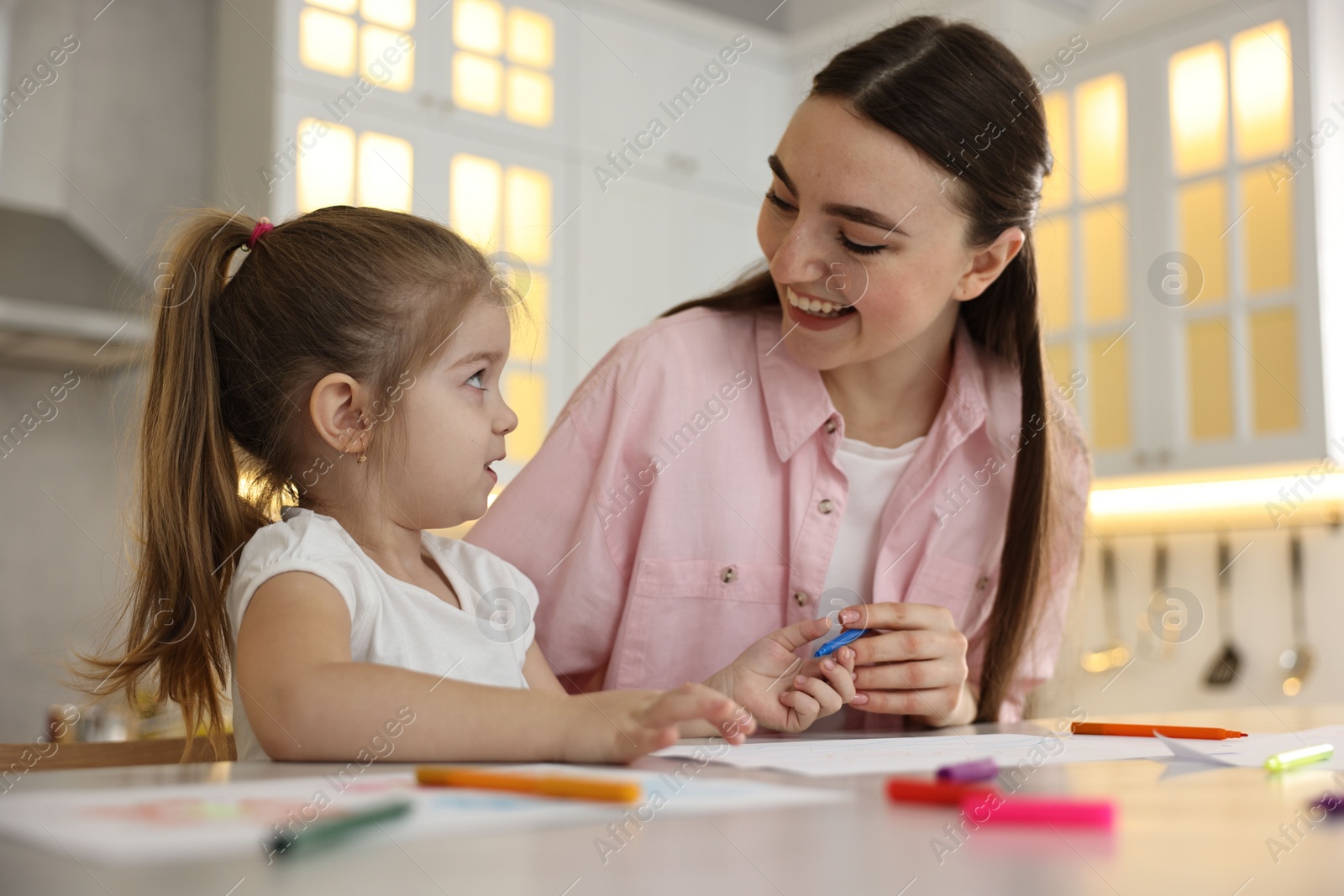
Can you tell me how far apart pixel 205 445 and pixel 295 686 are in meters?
0.34

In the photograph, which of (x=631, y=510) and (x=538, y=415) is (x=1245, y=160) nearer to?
(x=538, y=415)

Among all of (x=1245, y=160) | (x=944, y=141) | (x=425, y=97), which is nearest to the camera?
(x=944, y=141)

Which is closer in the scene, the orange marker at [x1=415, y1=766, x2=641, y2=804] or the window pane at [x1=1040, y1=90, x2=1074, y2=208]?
the orange marker at [x1=415, y1=766, x2=641, y2=804]

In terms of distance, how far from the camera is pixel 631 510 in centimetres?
128

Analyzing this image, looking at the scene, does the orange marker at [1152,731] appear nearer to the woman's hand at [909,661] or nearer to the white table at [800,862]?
the woman's hand at [909,661]

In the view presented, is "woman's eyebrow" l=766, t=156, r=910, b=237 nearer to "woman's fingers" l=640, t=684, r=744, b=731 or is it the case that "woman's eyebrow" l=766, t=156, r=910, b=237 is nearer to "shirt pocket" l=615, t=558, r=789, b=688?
"shirt pocket" l=615, t=558, r=789, b=688

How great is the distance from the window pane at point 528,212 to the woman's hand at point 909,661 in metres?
1.97

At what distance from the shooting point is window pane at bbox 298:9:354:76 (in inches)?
98.6

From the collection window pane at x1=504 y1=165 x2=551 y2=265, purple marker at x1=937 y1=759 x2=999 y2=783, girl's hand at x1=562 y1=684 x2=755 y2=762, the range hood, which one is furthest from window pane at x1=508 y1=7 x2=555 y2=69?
purple marker at x1=937 y1=759 x2=999 y2=783

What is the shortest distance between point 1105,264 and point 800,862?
2.54m

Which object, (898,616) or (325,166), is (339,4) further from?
(898,616)

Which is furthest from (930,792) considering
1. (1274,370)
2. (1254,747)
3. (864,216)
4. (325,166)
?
(325,166)

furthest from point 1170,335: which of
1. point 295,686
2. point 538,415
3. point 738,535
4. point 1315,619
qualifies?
point 295,686

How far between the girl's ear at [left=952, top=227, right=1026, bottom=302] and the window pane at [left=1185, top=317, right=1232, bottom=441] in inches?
53.4
